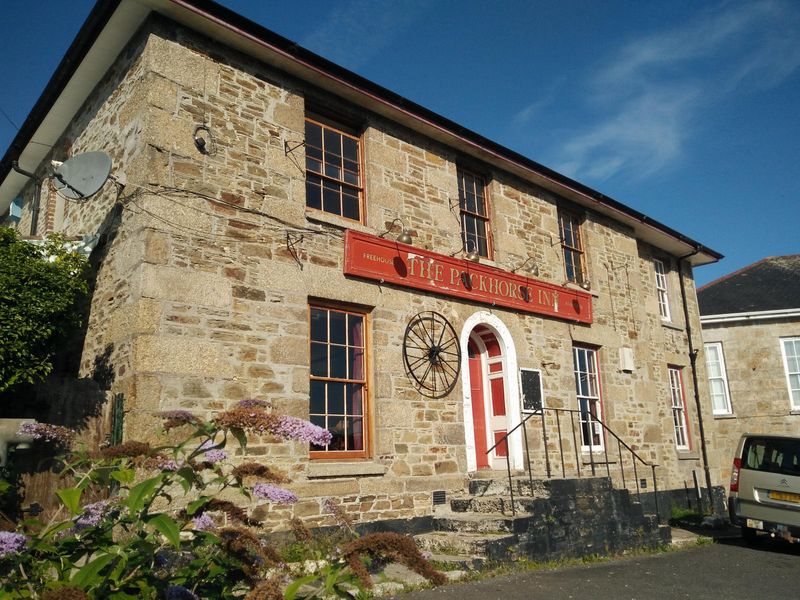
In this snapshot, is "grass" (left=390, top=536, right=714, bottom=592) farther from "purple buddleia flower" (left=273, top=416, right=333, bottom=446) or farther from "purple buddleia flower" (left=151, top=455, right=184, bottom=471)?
"purple buddleia flower" (left=151, top=455, right=184, bottom=471)

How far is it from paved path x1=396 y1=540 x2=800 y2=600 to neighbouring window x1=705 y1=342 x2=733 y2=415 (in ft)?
30.5

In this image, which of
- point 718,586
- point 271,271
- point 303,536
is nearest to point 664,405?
point 718,586

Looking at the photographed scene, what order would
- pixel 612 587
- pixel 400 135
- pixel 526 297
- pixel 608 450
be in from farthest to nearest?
pixel 608 450 < pixel 526 297 < pixel 400 135 < pixel 612 587

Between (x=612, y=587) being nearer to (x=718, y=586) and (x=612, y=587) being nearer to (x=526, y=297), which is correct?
(x=718, y=586)

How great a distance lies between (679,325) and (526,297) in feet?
21.8

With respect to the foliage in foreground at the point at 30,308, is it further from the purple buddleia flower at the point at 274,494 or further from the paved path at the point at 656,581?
the paved path at the point at 656,581

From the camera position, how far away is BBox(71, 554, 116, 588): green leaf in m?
2.95

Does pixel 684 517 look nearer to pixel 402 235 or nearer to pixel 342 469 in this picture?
pixel 342 469

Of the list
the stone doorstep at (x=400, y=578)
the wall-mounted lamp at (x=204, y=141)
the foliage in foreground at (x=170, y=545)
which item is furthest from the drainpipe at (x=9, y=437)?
the stone doorstep at (x=400, y=578)

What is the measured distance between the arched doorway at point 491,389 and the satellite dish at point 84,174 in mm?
5621

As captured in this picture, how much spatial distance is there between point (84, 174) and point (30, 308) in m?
1.89

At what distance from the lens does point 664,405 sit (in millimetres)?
14461

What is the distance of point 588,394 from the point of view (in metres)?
12.6

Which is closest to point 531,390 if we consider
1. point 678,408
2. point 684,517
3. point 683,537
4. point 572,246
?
point 683,537
